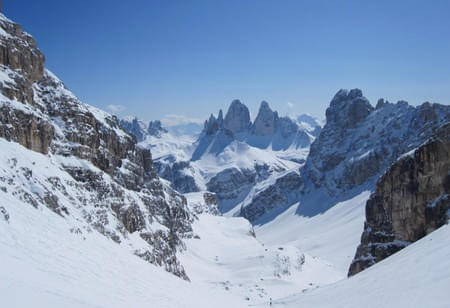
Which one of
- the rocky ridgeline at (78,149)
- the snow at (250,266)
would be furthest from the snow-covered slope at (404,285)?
the snow at (250,266)

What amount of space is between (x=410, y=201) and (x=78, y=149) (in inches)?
2211

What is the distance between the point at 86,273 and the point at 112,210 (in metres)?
50.6

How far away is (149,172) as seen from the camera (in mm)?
108875

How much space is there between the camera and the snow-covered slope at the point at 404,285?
1712 centimetres

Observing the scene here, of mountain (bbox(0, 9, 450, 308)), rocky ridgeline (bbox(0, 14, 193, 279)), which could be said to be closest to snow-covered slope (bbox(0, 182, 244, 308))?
mountain (bbox(0, 9, 450, 308))

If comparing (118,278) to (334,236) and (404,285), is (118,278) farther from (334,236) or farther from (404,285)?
(334,236)

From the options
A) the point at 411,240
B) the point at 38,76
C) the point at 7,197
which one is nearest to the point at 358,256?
the point at 411,240

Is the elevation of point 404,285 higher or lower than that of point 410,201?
lower

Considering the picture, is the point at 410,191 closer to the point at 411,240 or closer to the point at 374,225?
the point at 411,240

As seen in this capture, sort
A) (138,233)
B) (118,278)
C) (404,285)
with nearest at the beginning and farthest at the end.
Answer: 1. (404,285)
2. (118,278)
3. (138,233)

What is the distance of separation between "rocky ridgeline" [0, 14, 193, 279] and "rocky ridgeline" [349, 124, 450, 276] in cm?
3847

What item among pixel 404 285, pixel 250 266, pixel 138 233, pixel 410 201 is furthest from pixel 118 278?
pixel 250 266

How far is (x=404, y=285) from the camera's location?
766 inches

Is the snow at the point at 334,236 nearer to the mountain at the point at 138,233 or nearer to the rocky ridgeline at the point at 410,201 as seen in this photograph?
the mountain at the point at 138,233
